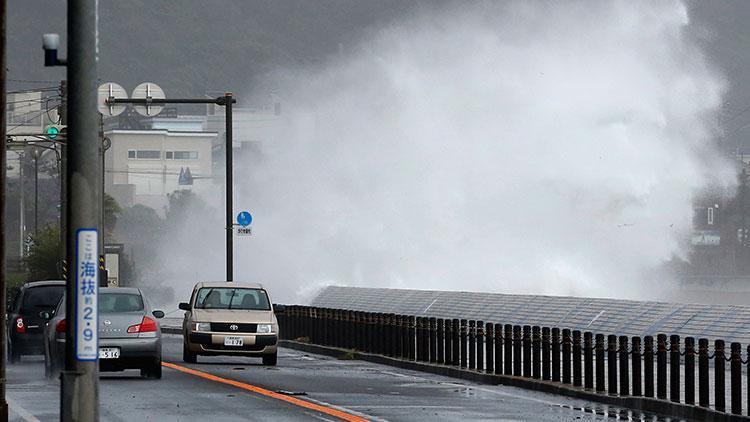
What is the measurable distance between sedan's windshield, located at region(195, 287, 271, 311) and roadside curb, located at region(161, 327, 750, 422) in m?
2.74

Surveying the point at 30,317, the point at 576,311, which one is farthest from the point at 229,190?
the point at 30,317

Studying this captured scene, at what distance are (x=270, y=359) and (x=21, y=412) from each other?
41.8 ft

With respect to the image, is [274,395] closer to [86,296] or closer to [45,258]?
[86,296]

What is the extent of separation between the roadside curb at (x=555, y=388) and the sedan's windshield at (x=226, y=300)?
2737 mm

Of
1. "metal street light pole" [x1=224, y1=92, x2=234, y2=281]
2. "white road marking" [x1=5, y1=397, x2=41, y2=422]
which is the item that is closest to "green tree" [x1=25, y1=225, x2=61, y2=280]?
"metal street light pole" [x1=224, y1=92, x2=234, y2=281]

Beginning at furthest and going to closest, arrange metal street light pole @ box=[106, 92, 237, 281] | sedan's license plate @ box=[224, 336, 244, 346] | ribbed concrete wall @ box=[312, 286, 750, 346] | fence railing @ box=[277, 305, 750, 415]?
metal street light pole @ box=[106, 92, 237, 281] → sedan's license plate @ box=[224, 336, 244, 346] → ribbed concrete wall @ box=[312, 286, 750, 346] → fence railing @ box=[277, 305, 750, 415]

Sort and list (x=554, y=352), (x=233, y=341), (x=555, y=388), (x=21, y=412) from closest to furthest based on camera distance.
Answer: (x=21, y=412)
(x=555, y=388)
(x=554, y=352)
(x=233, y=341)

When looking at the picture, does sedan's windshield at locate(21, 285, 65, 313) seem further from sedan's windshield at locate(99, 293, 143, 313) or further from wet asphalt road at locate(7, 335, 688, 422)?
sedan's windshield at locate(99, 293, 143, 313)

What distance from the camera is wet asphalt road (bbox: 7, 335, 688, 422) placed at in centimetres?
2078

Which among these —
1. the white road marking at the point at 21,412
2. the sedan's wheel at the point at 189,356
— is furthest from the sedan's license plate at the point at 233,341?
the white road marking at the point at 21,412

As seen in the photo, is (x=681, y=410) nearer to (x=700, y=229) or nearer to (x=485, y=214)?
(x=485, y=214)

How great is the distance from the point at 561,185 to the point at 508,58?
35.2ft

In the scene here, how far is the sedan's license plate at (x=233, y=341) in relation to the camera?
1292 inches

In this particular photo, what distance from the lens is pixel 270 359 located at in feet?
109
